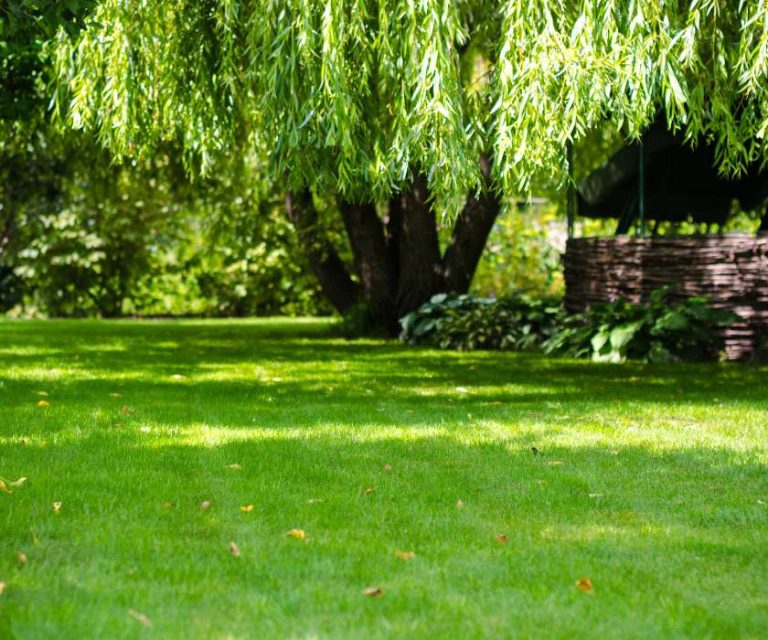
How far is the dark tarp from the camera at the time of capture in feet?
43.3

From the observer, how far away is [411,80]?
283 inches

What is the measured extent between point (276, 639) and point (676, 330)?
Answer: 358 inches

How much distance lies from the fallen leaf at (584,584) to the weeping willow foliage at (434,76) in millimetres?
3577

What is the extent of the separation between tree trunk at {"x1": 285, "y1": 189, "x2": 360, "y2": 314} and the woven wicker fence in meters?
3.92

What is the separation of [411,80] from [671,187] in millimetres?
7824

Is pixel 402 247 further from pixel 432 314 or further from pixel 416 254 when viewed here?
pixel 432 314

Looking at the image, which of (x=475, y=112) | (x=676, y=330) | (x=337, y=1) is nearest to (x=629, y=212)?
(x=676, y=330)

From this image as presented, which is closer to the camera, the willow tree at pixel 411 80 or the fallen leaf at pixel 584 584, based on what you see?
the fallen leaf at pixel 584 584

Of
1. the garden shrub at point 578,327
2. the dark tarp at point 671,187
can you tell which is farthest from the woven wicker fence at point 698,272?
the dark tarp at point 671,187

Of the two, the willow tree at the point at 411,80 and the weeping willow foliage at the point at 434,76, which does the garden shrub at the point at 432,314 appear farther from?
the weeping willow foliage at the point at 434,76

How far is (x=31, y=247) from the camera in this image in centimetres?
2036

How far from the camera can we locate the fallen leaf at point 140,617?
3154mm

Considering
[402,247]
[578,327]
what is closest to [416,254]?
[402,247]

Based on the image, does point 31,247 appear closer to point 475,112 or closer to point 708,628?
point 475,112
